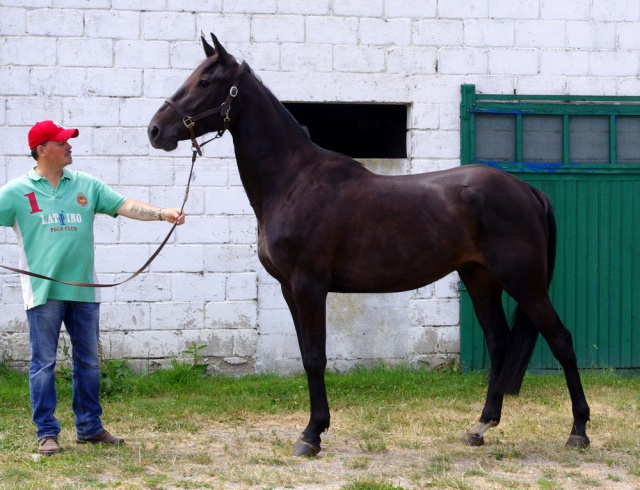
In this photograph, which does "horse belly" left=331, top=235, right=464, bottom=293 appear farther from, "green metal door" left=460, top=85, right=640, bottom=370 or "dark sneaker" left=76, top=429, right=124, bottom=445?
"green metal door" left=460, top=85, right=640, bottom=370

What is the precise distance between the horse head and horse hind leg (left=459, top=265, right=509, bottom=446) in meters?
1.82

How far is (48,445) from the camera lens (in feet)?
16.0

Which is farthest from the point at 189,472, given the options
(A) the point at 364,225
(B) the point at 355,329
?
(B) the point at 355,329

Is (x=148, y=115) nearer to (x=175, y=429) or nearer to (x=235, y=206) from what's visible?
(x=235, y=206)

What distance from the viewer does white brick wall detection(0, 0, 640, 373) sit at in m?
7.20

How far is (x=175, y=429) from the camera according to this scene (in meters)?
5.70

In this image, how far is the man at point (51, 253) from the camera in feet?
15.9

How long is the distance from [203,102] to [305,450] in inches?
83.2

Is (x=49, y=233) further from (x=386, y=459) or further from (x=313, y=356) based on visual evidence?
(x=386, y=459)

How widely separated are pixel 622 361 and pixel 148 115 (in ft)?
15.5

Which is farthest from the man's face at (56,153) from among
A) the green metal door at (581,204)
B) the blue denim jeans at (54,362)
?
the green metal door at (581,204)

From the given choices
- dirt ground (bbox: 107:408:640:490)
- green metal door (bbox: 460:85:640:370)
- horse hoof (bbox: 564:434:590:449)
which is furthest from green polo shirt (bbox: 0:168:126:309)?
green metal door (bbox: 460:85:640:370)

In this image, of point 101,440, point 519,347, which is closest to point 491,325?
point 519,347

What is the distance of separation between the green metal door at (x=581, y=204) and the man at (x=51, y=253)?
141 inches
